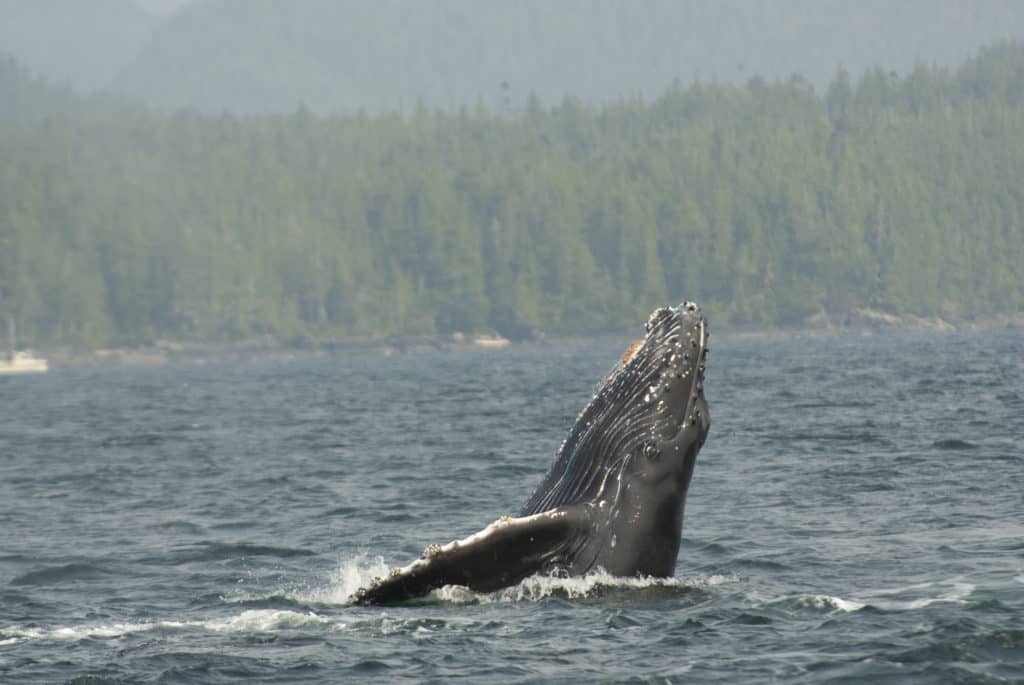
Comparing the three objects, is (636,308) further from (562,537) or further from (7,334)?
(562,537)

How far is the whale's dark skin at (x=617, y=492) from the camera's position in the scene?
39.9ft

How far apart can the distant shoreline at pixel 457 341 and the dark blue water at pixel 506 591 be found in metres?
136

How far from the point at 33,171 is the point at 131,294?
2419 cm

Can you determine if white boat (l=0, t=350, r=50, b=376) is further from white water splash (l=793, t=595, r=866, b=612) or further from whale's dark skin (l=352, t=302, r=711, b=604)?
white water splash (l=793, t=595, r=866, b=612)

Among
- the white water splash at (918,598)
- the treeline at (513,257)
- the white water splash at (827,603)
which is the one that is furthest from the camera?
the treeline at (513,257)

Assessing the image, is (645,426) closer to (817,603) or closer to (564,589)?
(564,589)

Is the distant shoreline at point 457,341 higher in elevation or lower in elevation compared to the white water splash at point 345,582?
higher

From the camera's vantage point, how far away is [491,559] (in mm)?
12188

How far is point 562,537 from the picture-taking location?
40.4ft

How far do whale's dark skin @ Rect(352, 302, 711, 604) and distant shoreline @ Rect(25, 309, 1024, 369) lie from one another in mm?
160282

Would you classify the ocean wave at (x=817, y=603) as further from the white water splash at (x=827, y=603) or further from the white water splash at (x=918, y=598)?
the white water splash at (x=918, y=598)

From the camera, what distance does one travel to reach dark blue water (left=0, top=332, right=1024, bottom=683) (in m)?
11.6

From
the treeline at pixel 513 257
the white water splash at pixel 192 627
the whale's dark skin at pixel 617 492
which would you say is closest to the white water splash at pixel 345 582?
the white water splash at pixel 192 627

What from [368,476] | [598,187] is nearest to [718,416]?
[368,476]
